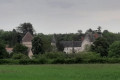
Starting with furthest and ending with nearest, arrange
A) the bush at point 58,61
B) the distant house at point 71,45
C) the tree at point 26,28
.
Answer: the distant house at point 71,45, the tree at point 26,28, the bush at point 58,61

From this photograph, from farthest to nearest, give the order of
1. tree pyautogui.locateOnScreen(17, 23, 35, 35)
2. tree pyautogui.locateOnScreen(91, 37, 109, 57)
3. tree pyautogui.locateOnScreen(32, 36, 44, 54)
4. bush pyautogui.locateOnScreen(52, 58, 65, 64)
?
tree pyautogui.locateOnScreen(17, 23, 35, 35) → tree pyautogui.locateOnScreen(32, 36, 44, 54) → tree pyautogui.locateOnScreen(91, 37, 109, 57) → bush pyautogui.locateOnScreen(52, 58, 65, 64)

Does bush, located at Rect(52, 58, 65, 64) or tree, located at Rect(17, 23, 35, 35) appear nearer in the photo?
bush, located at Rect(52, 58, 65, 64)

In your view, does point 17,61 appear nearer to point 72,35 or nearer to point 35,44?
point 35,44

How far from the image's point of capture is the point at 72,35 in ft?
651
